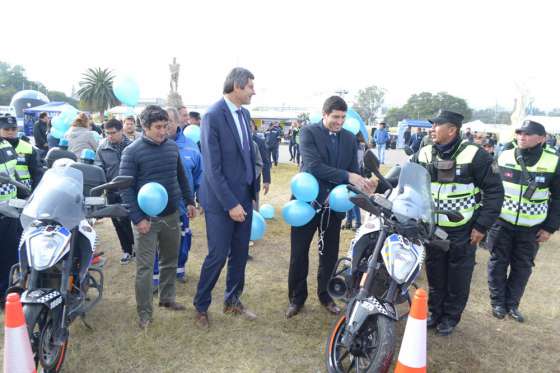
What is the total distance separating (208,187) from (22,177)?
2123mm

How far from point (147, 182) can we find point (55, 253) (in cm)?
102

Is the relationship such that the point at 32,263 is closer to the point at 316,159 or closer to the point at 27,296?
the point at 27,296

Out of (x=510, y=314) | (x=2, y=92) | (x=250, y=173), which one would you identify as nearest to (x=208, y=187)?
(x=250, y=173)

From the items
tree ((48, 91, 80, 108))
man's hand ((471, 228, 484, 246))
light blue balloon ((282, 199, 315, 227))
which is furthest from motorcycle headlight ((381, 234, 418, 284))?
tree ((48, 91, 80, 108))

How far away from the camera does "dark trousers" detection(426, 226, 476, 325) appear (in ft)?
11.1

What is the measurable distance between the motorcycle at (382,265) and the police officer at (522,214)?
5.43 feet

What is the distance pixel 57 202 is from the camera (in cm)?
264

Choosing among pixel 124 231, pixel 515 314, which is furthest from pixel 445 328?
pixel 124 231

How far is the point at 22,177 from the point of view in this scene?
3945 mm

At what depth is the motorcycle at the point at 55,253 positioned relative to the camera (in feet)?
7.96

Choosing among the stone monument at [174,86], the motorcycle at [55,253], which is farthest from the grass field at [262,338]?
the stone monument at [174,86]

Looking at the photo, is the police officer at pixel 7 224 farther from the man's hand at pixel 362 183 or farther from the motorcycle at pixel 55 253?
the man's hand at pixel 362 183

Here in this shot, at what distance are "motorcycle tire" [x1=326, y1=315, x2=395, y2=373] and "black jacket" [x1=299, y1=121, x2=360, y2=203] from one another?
4.07 ft

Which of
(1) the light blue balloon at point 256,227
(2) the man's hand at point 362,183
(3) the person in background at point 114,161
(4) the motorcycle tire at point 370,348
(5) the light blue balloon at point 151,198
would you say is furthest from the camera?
(3) the person in background at point 114,161
